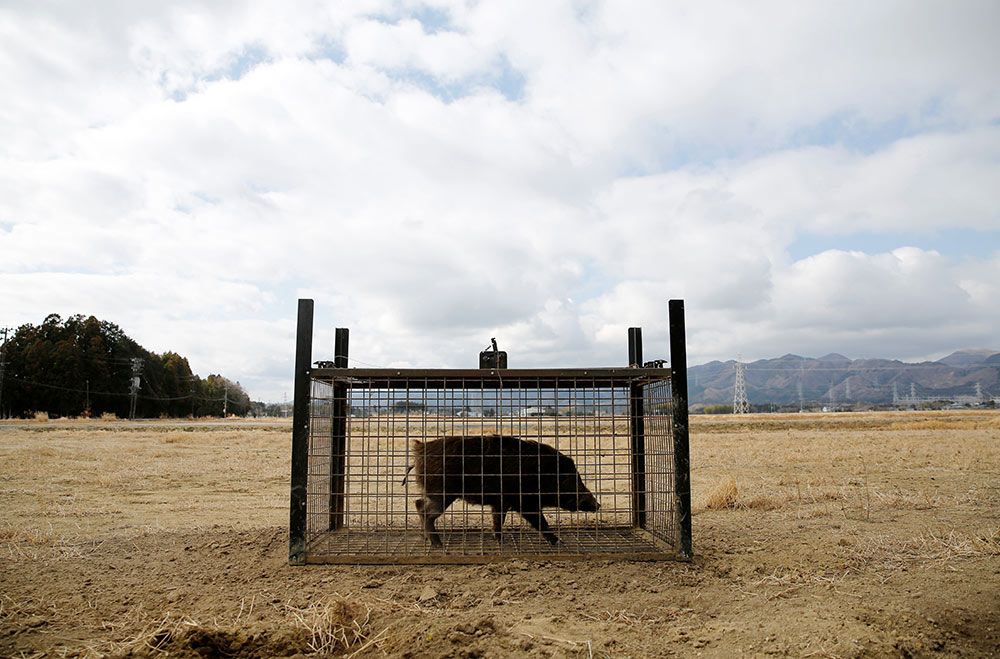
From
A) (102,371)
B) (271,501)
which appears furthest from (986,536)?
(102,371)

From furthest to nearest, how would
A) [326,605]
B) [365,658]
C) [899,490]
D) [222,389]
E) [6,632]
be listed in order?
[222,389], [899,490], [326,605], [6,632], [365,658]

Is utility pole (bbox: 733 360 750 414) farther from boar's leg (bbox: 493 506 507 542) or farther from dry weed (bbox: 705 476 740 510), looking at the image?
boar's leg (bbox: 493 506 507 542)

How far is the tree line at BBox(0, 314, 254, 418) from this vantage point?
70.0 metres

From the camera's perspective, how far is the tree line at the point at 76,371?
70000 millimetres

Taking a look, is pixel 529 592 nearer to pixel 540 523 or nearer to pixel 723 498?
pixel 540 523

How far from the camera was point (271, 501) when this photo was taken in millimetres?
11664

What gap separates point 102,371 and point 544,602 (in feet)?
267

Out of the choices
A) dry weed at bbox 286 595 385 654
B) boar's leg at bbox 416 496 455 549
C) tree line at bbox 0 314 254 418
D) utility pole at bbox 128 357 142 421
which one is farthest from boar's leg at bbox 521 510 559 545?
utility pole at bbox 128 357 142 421

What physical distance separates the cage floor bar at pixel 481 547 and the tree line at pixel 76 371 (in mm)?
71401

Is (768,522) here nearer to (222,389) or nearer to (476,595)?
(476,595)

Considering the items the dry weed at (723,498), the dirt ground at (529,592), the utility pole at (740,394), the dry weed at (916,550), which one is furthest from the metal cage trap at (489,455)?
the utility pole at (740,394)

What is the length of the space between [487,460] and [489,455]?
1.62 ft

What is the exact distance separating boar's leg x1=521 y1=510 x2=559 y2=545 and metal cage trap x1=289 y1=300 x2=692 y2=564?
17 millimetres

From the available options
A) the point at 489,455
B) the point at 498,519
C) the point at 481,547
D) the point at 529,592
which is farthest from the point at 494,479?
the point at 529,592
